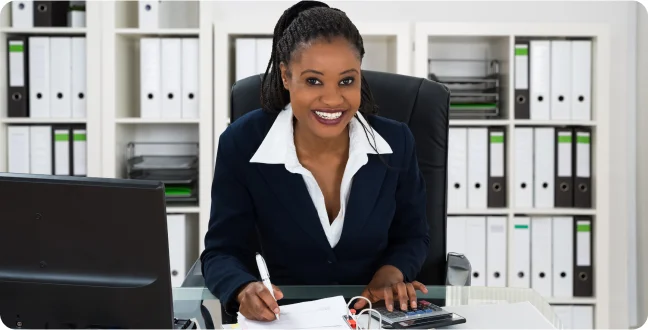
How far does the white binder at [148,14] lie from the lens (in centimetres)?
294

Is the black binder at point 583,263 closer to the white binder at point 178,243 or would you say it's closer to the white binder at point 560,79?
the white binder at point 560,79

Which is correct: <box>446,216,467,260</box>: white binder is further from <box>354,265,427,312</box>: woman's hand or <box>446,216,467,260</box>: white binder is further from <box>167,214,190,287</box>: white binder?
<box>354,265,427,312</box>: woman's hand

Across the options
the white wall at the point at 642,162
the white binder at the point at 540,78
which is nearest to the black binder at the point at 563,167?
the white binder at the point at 540,78

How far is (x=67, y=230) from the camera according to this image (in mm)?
993

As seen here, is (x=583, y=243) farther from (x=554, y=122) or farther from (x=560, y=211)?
(x=554, y=122)

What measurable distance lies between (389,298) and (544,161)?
189cm

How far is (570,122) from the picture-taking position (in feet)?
9.72

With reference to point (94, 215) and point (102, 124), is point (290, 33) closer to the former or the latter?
point (94, 215)

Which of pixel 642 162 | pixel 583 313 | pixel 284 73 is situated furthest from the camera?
pixel 642 162

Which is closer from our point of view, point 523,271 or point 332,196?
point 332,196

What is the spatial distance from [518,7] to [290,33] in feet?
6.67

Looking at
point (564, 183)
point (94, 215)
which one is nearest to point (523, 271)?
point (564, 183)

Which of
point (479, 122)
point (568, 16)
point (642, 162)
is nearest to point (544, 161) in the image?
point (479, 122)

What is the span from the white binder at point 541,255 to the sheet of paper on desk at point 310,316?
1.91m
